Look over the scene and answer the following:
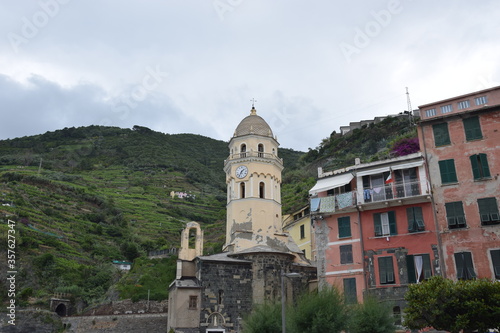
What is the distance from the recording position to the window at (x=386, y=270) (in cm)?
2908

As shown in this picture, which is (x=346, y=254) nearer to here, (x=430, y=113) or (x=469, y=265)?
(x=469, y=265)

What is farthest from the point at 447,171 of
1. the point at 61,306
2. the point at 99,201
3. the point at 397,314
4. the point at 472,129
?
the point at 99,201

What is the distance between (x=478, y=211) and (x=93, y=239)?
65441mm

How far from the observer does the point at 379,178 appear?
3222 centimetres

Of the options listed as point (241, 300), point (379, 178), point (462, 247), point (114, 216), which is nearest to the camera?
point (462, 247)

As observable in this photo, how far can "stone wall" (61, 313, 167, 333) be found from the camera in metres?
43.7

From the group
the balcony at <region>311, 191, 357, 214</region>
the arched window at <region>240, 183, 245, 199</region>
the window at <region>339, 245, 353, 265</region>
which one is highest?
the arched window at <region>240, 183, 245, 199</region>

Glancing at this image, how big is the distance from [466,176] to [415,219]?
417 cm

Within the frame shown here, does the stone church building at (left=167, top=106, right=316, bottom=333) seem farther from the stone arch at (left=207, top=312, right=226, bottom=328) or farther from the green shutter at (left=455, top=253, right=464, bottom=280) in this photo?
the green shutter at (left=455, top=253, right=464, bottom=280)

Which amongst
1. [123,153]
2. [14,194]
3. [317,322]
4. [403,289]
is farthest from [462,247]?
[123,153]

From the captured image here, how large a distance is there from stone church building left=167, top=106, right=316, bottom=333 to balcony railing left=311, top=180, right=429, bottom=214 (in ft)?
18.9

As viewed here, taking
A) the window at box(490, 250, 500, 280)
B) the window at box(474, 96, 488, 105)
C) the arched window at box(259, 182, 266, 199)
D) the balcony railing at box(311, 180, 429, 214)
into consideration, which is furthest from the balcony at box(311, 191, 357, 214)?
the window at box(474, 96, 488, 105)

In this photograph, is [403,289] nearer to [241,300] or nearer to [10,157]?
[241,300]

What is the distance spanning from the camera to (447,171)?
97.7 feet
